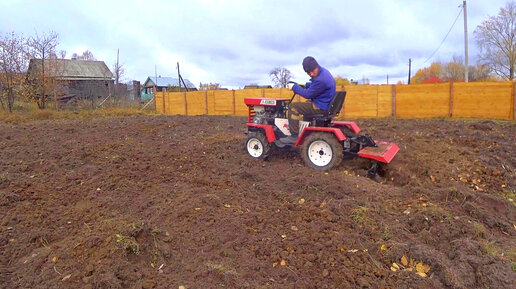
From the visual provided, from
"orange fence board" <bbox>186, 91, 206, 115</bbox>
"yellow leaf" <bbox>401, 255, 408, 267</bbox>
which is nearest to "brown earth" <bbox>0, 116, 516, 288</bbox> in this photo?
"yellow leaf" <bbox>401, 255, 408, 267</bbox>

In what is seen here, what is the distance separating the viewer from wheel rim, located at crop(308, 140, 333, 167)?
5805 mm

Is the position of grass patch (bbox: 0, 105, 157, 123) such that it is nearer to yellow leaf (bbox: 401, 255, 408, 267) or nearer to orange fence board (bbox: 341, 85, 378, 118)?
orange fence board (bbox: 341, 85, 378, 118)

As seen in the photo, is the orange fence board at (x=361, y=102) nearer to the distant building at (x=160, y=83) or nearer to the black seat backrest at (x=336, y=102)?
the black seat backrest at (x=336, y=102)

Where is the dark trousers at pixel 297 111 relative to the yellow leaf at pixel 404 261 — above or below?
above

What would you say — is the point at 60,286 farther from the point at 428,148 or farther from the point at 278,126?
the point at 428,148

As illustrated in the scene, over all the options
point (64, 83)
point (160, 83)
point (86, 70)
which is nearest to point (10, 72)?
point (64, 83)

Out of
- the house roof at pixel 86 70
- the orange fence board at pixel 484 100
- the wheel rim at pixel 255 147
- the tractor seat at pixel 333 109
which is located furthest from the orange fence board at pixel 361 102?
the house roof at pixel 86 70

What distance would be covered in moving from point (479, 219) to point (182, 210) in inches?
133

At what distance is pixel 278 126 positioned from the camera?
6699 mm

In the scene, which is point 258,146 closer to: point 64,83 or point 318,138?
point 318,138

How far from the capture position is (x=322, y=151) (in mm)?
5898

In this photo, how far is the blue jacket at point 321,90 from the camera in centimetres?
577

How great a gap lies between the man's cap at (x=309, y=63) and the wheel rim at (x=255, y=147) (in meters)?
1.72

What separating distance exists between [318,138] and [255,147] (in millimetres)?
1517
